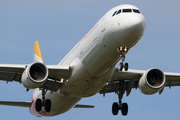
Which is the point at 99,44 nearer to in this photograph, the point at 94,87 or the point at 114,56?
the point at 114,56

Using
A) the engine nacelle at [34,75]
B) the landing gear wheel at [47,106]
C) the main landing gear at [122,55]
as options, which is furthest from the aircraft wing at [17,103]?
the main landing gear at [122,55]

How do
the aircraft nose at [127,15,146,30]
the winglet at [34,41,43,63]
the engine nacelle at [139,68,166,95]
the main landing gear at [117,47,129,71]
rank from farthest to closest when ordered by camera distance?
the winglet at [34,41,43,63] → the engine nacelle at [139,68,166,95] → the main landing gear at [117,47,129,71] → the aircraft nose at [127,15,146,30]

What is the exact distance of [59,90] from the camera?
3438cm

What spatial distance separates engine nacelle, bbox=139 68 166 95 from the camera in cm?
3359

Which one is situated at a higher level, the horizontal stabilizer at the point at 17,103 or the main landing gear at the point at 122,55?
the main landing gear at the point at 122,55

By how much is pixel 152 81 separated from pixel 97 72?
6.08 metres

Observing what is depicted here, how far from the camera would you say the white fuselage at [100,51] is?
2820 centimetres

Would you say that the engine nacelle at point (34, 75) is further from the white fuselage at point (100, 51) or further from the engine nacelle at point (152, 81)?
the engine nacelle at point (152, 81)

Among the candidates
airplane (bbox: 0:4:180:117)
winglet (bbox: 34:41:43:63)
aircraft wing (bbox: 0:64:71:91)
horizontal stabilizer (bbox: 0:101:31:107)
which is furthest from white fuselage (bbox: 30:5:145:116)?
winglet (bbox: 34:41:43:63)

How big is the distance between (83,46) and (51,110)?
838 cm

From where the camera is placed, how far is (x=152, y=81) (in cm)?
3434

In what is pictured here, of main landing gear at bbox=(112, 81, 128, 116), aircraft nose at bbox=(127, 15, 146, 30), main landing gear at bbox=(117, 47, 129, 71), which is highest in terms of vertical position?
aircraft nose at bbox=(127, 15, 146, 30)

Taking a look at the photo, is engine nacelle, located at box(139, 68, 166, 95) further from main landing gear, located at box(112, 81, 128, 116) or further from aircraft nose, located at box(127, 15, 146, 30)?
aircraft nose, located at box(127, 15, 146, 30)

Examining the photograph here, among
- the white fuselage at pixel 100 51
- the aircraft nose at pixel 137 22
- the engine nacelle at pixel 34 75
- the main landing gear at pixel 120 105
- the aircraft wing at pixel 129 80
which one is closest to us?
the aircraft nose at pixel 137 22
